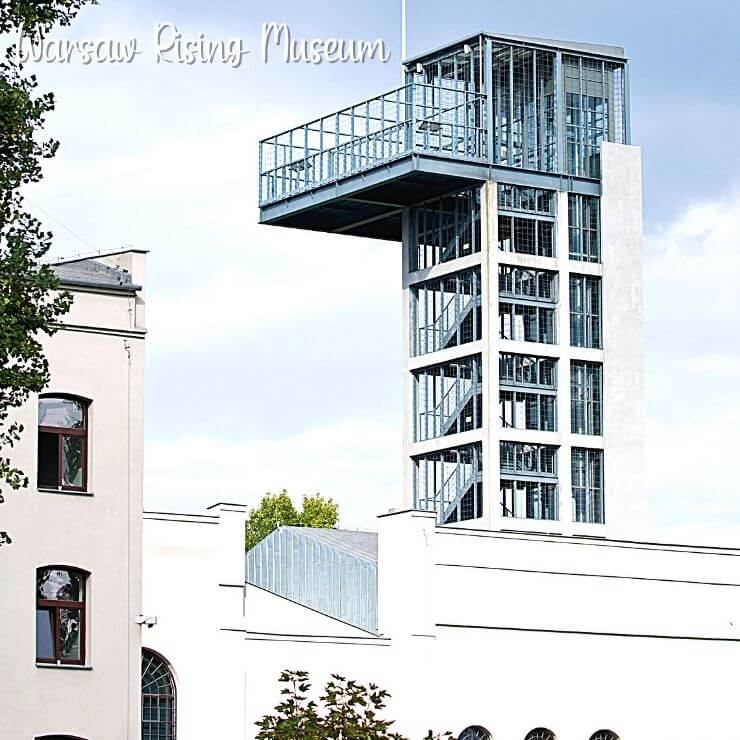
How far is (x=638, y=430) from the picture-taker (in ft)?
185

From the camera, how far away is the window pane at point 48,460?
121 ft

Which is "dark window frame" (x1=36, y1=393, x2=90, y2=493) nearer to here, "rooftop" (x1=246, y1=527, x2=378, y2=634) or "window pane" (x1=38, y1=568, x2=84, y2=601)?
"window pane" (x1=38, y1=568, x2=84, y2=601)

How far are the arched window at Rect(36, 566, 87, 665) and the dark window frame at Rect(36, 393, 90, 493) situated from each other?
1.53 m

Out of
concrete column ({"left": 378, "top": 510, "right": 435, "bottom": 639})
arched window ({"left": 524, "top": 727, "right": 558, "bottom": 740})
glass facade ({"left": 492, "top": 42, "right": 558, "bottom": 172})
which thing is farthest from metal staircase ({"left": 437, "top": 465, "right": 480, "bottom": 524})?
arched window ({"left": 524, "top": 727, "right": 558, "bottom": 740})

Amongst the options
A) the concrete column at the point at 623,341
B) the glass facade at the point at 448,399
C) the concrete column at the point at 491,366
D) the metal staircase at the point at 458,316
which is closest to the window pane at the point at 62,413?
Result: the concrete column at the point at 491,366

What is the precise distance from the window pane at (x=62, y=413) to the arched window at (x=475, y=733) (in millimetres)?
13093

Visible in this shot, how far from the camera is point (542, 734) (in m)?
46.7

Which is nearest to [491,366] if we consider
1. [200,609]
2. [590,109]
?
[590,109]

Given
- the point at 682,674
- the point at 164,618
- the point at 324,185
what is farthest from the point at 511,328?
the point at 164,618

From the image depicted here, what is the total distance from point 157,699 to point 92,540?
5325mm

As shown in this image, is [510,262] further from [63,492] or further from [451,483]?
[63,492]

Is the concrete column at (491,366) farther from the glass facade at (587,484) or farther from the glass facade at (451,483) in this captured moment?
the glass facade at (587,484)

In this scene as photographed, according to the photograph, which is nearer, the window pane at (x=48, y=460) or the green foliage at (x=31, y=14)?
the green foliage at (x=31, y=14)

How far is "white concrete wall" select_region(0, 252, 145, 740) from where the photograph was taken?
118 feet
